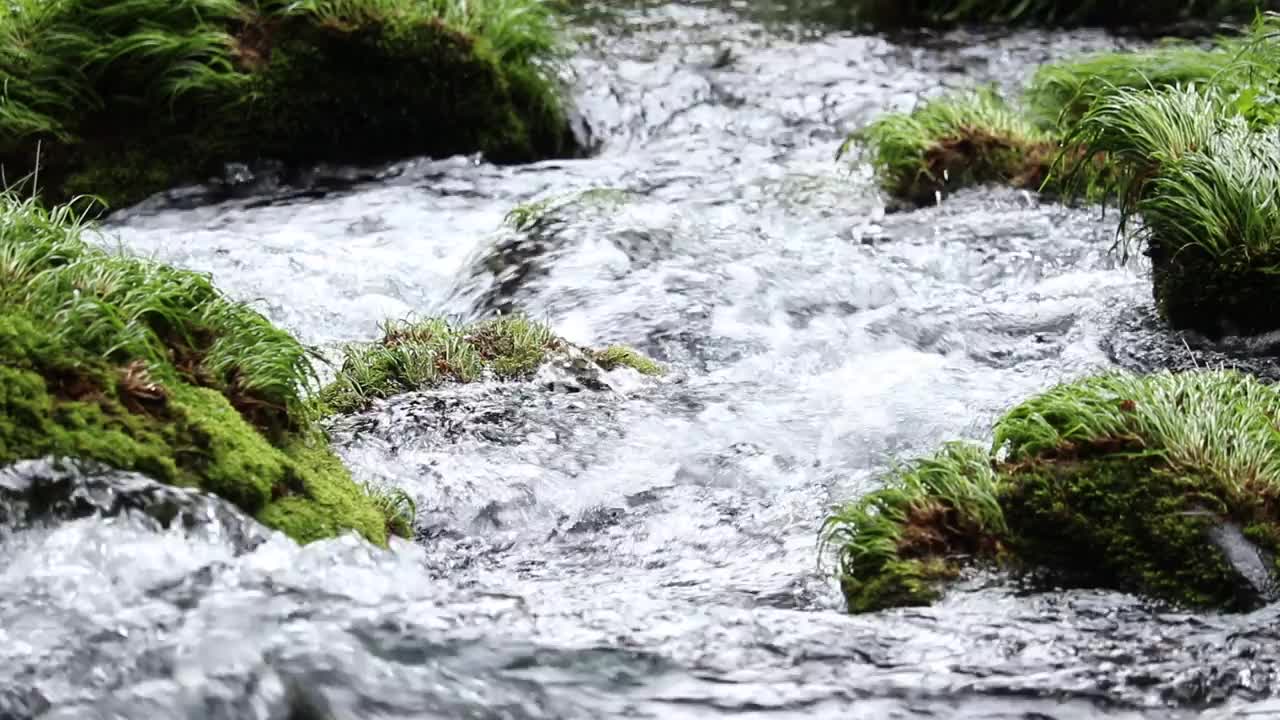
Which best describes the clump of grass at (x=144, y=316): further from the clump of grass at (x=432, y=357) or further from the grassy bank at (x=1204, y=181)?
the grassy bank at (x=1204, y=181)

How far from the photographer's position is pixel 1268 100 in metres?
6.28

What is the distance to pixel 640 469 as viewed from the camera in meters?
4.89

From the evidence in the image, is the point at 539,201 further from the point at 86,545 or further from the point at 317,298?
the point at 86,545

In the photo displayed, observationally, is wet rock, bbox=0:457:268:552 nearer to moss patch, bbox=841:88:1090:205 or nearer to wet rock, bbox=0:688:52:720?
wet rock, bbox=0:688:52:720

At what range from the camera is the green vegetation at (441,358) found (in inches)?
205

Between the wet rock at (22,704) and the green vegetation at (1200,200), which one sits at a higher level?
the green vegetation at (1200,200)

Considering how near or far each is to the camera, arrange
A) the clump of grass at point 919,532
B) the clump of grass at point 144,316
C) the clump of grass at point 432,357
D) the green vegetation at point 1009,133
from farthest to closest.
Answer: the green vegetation at point 1009,133
the clump of grass at point 432,357
the clump of grass at point 144,316
the clump of grass at point 919,532

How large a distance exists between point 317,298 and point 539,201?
149 centimetres

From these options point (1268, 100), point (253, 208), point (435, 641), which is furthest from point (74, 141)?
point (1268, 100)

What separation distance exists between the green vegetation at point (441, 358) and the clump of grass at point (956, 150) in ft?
9.50

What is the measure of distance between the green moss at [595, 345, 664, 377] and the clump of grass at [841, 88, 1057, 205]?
9.26ft

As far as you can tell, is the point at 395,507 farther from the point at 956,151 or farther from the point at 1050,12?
the point at 1050,12

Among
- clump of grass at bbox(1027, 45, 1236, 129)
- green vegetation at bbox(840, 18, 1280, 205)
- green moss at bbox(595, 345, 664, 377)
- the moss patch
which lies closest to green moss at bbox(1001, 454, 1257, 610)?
green moss at bbox(595, 345, 664, 377)

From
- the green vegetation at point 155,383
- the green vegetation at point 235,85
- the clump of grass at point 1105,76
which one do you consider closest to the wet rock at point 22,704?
the green vegetation at point 155,383
